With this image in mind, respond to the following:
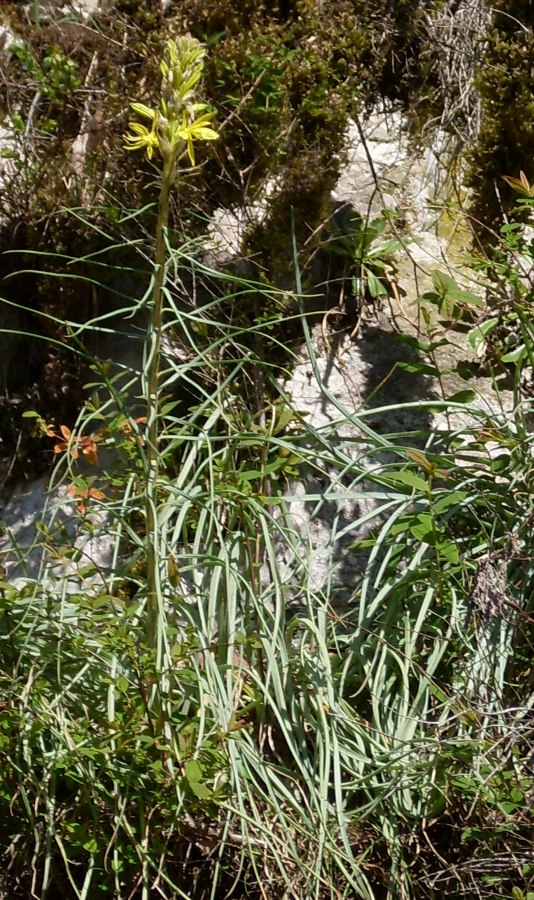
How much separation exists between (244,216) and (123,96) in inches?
23.0

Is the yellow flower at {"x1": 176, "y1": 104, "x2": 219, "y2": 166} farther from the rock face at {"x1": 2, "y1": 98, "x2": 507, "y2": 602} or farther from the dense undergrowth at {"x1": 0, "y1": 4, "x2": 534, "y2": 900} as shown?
the rock face at {"x1": 2, "y1": 98, "x2": 507, "y2": 602}

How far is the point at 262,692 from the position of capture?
2527 mm

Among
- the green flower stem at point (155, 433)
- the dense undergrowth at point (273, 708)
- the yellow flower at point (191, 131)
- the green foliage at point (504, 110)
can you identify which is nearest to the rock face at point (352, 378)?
the green foliage at point (504, 110)

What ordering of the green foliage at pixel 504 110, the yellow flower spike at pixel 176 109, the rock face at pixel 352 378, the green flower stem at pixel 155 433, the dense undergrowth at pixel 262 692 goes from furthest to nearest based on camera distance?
the green foliage at pixel 504 110 < the rock face at pixel 352 378 < the dense undergrowth at pixel 262 692 < the green flower stem at pixel 155 433 < the yellow flower spike at pixel 176 109

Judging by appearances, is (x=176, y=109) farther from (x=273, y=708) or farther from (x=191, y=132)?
(x=273, y=708)

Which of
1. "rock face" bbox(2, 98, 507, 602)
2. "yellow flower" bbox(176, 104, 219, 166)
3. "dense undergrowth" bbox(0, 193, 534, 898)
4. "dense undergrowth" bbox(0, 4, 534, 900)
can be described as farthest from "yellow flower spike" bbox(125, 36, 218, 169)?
"rock face" bbox(2, 98, 507, 602)

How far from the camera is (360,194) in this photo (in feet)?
13.0

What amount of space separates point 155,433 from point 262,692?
0.80 m

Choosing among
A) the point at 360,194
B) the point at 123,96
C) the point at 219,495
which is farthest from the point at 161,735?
the point at 360,194

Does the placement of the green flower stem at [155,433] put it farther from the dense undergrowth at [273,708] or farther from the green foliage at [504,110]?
the green foliage at [504,110]

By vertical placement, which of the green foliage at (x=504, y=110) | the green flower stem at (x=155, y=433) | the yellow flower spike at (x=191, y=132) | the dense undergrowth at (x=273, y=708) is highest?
the green foliage at (x=504, y=110)

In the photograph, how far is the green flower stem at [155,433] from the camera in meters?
1.90

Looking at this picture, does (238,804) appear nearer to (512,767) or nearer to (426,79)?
(512,767)

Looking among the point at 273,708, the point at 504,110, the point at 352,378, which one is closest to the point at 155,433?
the point at 273,708
